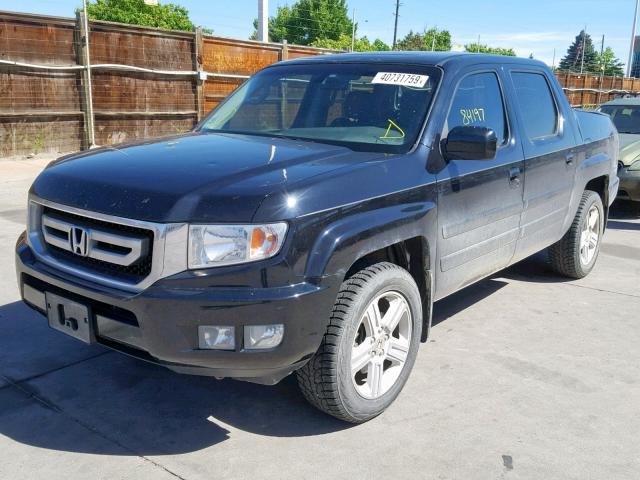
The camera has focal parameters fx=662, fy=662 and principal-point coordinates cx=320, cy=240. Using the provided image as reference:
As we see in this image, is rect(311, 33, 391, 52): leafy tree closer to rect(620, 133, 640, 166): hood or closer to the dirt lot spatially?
rect(620, 133, 640, 166): hood

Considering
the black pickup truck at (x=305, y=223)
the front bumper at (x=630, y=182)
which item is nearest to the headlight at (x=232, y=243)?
the black pickup truck at (x=305, y=223)

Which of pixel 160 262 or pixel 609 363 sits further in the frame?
pixel 609 363

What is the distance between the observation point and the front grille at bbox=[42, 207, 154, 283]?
9.26ft

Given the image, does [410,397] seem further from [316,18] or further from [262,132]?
[316,18]

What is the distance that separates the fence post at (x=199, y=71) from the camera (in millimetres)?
14195

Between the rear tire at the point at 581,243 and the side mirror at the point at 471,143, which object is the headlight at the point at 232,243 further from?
the rear tire at the point at 581,243

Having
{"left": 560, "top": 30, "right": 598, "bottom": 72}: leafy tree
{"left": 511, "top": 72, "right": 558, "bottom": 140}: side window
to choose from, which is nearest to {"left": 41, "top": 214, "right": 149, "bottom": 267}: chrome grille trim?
{"left": 511, "top": 72, "right": 558, "bottom": 140}: side window

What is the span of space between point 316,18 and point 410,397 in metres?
88.4

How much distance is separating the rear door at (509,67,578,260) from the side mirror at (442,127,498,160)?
1.02 metres

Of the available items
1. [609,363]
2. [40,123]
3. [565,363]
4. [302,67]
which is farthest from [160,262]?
[40,123]

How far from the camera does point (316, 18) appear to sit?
8681 cm

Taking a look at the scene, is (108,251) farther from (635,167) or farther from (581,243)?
(635,167)

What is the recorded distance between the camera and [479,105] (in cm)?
422

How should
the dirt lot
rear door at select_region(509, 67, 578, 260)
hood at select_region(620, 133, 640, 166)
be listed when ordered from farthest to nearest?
1. hood at select_region(620, 133, 640, 166)
2. rear door at select_region(509, 67, 578, 260)
3. the dirt lot
